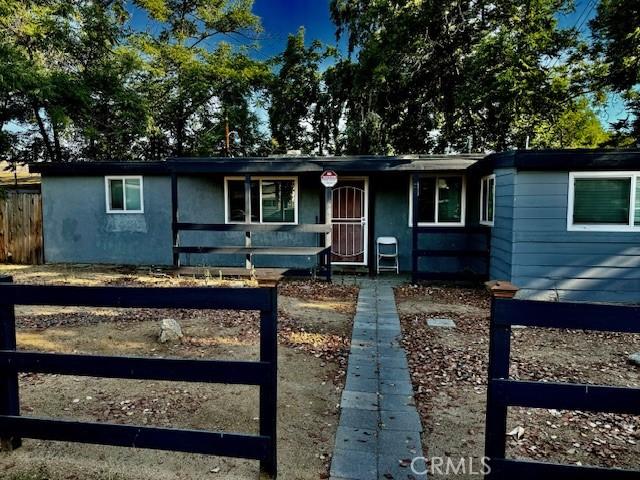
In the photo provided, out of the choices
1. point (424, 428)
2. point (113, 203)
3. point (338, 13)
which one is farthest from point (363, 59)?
point (424, 428)

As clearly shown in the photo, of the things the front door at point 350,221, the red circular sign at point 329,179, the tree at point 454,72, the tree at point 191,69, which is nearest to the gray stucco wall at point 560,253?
the red circular sign at point 329,179

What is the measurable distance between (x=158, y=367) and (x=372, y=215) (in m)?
7.88

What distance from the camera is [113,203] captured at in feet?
33.1

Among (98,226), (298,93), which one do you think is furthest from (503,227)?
(298,93)

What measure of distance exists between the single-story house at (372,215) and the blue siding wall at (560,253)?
0.02 metres

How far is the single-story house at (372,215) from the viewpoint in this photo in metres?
6.08

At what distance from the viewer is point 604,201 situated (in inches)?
239

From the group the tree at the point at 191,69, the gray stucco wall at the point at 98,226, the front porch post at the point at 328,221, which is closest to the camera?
the front porch post at the point at 328,221

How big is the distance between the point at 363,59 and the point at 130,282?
445 inches

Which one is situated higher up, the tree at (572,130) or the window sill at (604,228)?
the tree at (572,130)

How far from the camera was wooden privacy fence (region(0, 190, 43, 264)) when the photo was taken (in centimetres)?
1037

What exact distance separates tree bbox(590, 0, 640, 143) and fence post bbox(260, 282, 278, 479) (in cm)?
1128

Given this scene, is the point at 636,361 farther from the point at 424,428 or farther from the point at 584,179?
the point at 584,179

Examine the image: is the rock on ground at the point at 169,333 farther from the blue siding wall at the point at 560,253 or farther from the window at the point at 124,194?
the window at the point at 124,194
